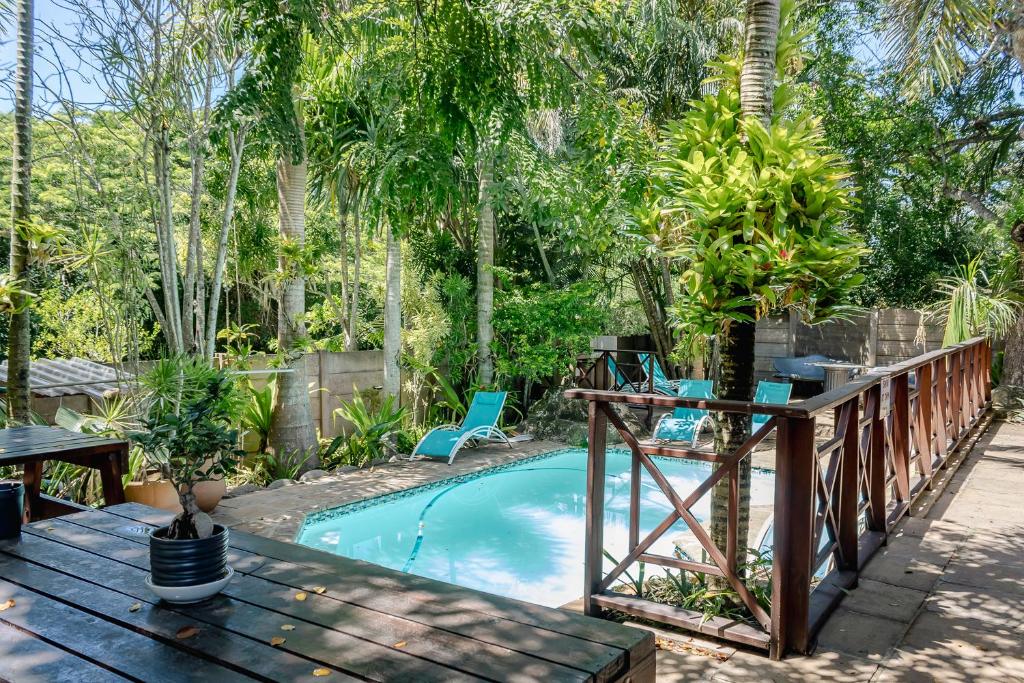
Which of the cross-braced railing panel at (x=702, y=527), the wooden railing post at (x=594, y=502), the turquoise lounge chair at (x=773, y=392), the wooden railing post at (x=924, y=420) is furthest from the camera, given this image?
the turquoise lounge chair at (x=773, y=392)

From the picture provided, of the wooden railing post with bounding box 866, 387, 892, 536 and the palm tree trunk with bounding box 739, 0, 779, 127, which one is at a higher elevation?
the palm tree trunk with bounding box 739, 0, 779, 127

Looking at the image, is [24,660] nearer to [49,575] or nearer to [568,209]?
[49,575]

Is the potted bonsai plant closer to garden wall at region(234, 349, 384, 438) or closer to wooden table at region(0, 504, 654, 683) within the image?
wooden table at region(0, 504, 654, 683)

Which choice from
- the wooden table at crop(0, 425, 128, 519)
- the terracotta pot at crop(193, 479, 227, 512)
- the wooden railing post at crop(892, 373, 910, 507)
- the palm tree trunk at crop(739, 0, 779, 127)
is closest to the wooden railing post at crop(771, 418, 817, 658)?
the palm tree trunk at crop(739, 0, 779, 127)

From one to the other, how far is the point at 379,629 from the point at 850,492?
8.25 ft

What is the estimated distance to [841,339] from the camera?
11523 millimetres

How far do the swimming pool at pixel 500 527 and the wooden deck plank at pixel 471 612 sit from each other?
122 inches

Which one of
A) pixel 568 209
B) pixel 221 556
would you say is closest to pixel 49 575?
pixel 221 556

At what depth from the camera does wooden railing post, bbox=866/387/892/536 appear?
12.1 ft

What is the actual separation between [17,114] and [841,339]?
10891 millimetres

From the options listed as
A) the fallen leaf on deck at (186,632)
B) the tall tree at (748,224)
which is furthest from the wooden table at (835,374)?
the fallen leaf on deck at (186,632)

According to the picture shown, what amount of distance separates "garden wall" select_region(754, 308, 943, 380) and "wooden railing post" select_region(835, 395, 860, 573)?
24.6 feet

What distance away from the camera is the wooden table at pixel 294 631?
145 cm

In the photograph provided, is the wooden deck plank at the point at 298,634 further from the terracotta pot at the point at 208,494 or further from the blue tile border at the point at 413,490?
the terracotta pot at the point at 208,494
